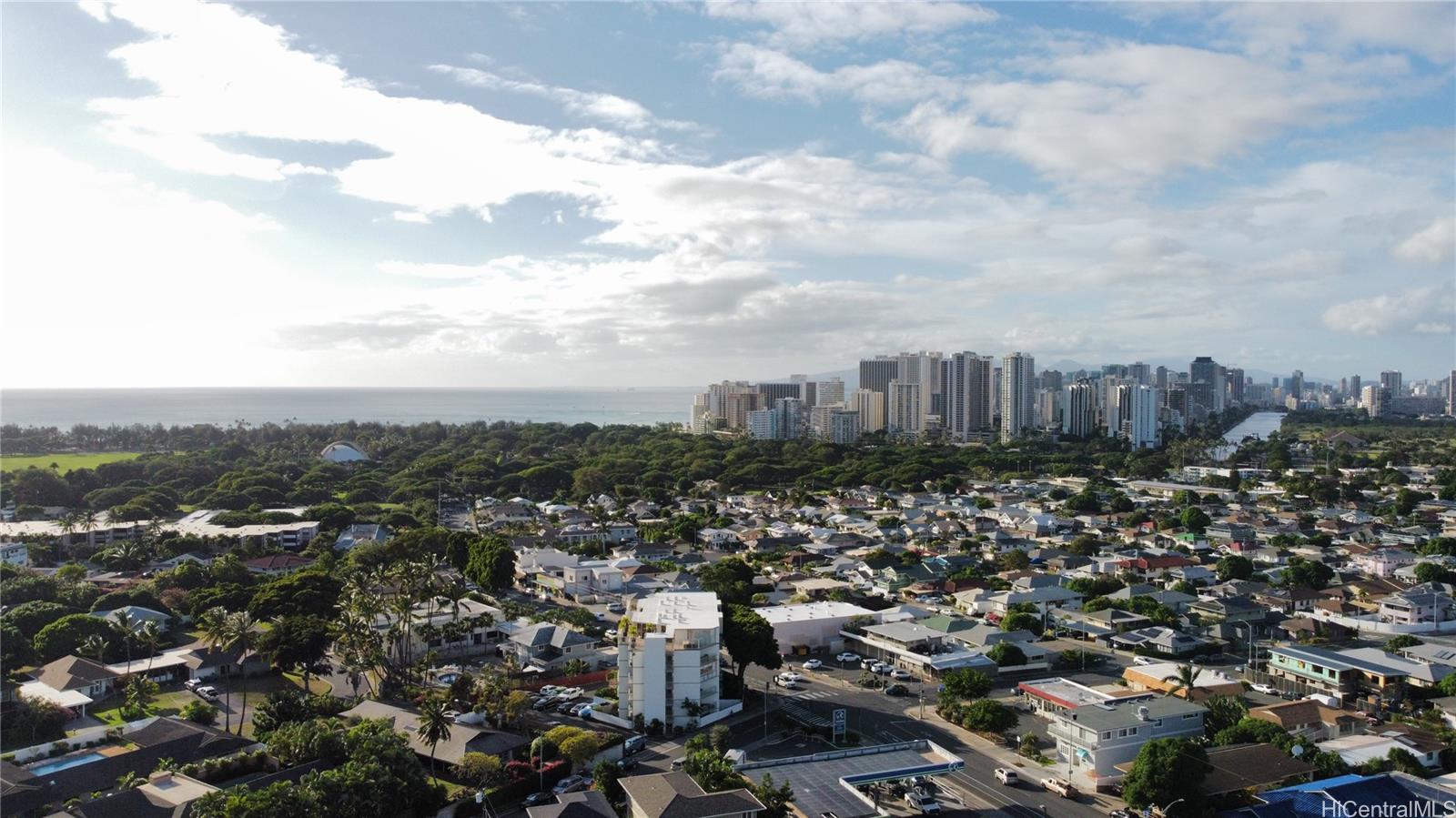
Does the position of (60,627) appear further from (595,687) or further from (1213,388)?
(1213,388)

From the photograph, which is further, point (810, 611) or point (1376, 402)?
point (1376, 402)

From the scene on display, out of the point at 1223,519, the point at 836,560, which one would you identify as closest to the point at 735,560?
the point at 836,560

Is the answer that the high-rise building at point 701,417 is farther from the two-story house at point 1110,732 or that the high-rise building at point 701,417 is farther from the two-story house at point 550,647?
the two-story house at point 1110,732

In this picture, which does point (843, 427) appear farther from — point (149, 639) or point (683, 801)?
point (683, 801)

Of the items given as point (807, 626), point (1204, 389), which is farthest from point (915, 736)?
point (1204, 389)

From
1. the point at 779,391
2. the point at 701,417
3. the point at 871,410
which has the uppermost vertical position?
the point at 779,391

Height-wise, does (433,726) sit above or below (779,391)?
below
